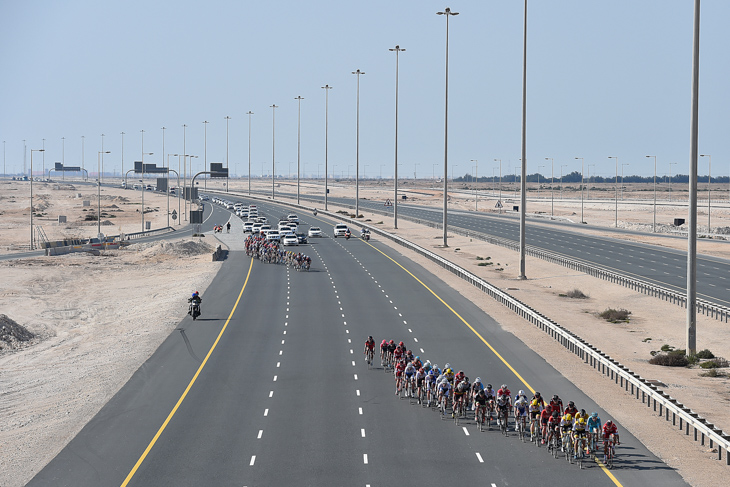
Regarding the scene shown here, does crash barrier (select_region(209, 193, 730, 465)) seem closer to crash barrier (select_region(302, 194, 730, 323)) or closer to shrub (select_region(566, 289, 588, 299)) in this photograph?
shrub (select_region(566, 289, 588, 299))

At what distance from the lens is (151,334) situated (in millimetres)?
43375

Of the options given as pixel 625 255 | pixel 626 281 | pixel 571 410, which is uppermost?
pixel 625 255

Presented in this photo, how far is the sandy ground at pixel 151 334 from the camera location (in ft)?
86.3

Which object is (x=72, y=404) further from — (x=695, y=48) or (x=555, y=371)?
(x=695, y=48)

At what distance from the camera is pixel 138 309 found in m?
53.7

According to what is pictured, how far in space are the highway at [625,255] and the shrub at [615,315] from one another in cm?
697

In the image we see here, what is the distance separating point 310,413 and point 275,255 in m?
45.3

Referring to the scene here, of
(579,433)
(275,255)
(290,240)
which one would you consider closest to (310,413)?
(579,433)

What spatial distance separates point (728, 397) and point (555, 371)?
6337 millimetres

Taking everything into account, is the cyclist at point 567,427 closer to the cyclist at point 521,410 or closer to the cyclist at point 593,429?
the cyclist at point 593,429

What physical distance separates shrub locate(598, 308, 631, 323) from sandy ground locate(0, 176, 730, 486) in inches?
23.5

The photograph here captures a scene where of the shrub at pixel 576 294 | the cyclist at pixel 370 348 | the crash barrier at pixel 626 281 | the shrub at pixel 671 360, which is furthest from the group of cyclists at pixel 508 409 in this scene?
the shrub at pixel 576 294

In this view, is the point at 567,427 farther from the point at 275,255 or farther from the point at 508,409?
the point at 275,255

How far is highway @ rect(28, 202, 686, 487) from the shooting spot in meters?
22.2
